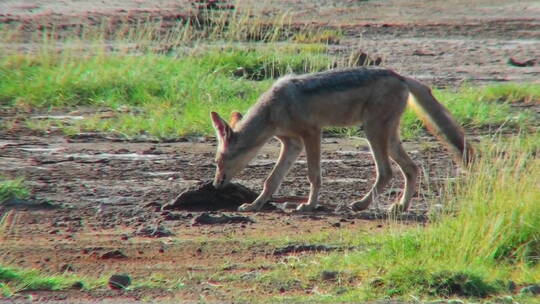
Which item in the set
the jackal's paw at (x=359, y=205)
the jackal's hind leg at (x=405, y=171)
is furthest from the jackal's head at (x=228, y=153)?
the jackal's hind leg at (x=405, y=171)

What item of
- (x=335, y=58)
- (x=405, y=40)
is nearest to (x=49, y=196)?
(x=335, y=58)

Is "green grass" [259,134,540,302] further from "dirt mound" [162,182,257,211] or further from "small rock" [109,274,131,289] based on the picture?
"dirt mound" [162,182,257,211]

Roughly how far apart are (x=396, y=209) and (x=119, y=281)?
2908mm

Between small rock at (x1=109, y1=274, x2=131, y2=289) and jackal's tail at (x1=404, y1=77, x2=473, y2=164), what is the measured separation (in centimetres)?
332

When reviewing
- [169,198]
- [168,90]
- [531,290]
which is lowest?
[168,90]

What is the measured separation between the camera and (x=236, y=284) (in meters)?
6.84

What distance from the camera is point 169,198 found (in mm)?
9250

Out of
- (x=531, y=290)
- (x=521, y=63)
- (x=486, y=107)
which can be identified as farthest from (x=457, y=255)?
(x=521, y=63)

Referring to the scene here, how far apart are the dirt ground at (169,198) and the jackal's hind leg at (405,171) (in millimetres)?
166

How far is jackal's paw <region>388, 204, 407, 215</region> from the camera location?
869 cm

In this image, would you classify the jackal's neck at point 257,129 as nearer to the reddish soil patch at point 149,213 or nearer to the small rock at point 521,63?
the reddish soil patch at point 149,213

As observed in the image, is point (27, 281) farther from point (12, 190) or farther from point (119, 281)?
point (12, 190)

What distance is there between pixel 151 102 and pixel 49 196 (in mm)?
3851

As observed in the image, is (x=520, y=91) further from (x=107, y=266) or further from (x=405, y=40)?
(x=107, y=266)
